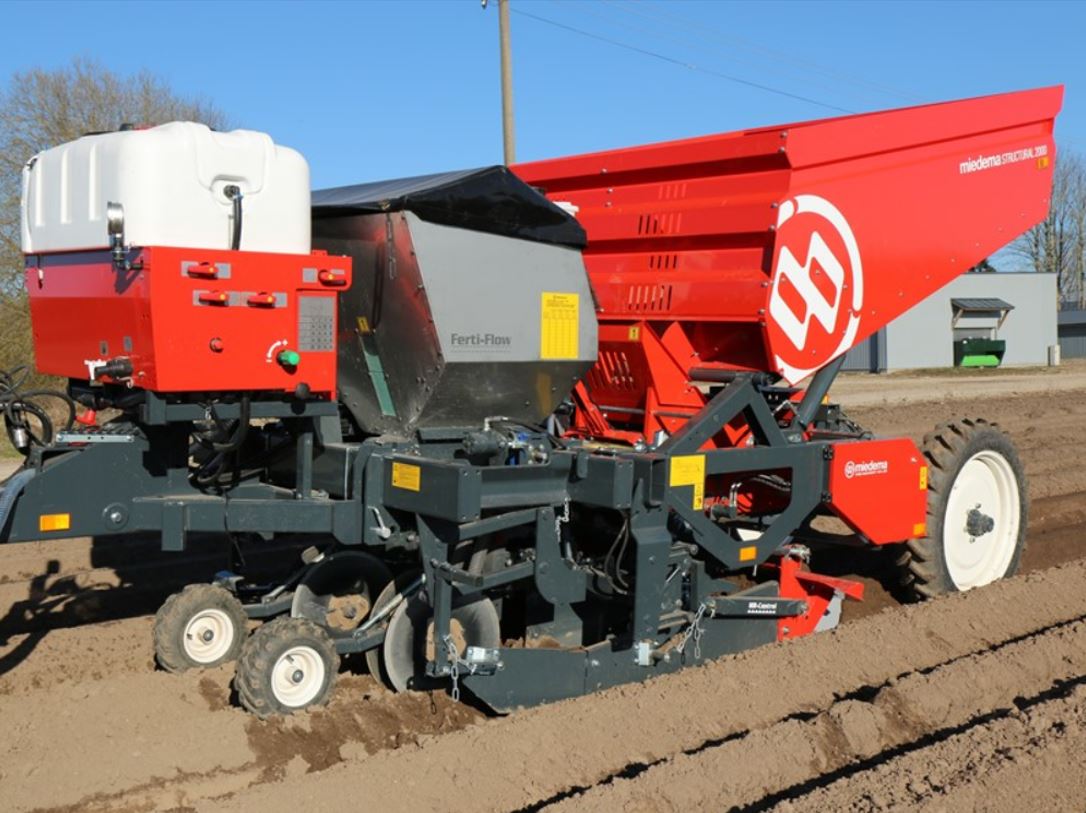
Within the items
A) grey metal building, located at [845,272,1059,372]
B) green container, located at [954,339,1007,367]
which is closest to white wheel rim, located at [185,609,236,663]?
grey metal building, located at [845,272,1059,372]

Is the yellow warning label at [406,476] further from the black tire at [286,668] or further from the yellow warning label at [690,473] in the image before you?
the yellow warning label at [690,473]

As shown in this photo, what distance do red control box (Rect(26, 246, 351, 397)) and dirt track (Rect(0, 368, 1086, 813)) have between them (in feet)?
4.55

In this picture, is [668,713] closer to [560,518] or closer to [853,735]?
[853,735]

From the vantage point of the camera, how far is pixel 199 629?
563cm

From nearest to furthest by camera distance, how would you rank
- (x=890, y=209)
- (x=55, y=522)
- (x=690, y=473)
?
1. (x=55, y=522)
2. (x=690, y=473)
3. (x=890, y=209)

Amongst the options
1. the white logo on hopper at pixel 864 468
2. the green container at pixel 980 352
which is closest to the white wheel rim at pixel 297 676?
the white logo on hopper at pixel 864 468

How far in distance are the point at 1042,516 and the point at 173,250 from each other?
7.77m

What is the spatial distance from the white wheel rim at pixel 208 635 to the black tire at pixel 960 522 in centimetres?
360

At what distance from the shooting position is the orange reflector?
4747mm

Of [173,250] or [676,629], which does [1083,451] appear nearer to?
[676,629]

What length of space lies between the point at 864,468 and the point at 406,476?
7.98ft

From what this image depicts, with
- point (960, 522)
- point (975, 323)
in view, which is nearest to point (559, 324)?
point (960, 522)

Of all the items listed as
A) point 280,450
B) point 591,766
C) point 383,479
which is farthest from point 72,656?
point 591,766

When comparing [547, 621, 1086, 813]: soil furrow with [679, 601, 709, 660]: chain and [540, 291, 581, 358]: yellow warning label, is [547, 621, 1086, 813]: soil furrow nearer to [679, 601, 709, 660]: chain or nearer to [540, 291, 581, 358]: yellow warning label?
[679, 601, 709, 660]: chain
